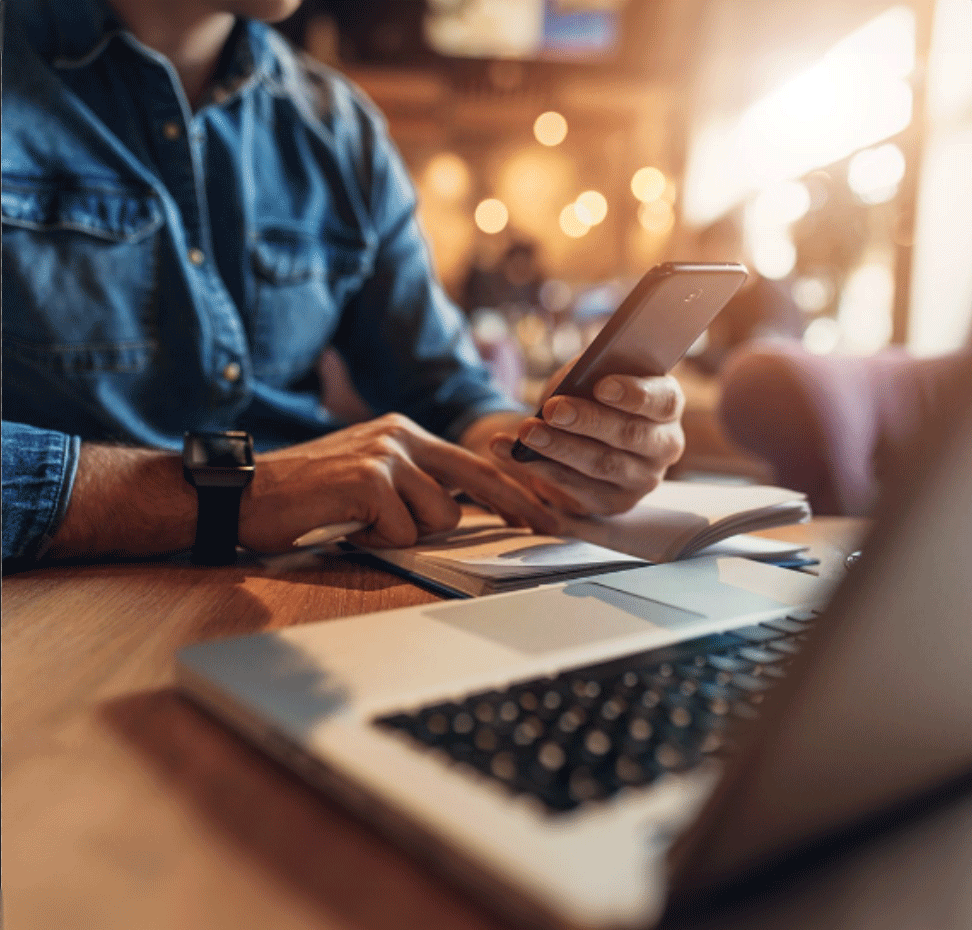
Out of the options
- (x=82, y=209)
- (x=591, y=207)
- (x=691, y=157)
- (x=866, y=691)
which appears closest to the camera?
(x=866, y=691)

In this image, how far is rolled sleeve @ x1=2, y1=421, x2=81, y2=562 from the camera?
0.65 meters

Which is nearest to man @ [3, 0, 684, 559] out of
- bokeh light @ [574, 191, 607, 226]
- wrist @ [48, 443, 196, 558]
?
wrist @ [48, 443, 196, 558]

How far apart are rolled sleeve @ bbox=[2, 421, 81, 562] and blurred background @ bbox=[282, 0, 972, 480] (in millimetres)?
1117

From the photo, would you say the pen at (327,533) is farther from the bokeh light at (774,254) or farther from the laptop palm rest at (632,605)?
the bokeh light at (774,254)

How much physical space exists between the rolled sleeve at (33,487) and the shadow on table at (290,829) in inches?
13.4

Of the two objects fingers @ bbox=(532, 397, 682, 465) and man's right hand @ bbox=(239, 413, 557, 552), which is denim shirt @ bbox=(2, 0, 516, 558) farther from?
fingers @ bbox=(532, 397, 682, 465)

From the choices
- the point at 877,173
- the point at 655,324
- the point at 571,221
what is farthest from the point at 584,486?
the point at 571,221

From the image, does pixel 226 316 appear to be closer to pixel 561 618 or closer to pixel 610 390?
pixel 610 390

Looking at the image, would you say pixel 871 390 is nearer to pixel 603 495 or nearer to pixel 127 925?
pixel 603 495

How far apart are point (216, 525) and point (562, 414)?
31 centimetres

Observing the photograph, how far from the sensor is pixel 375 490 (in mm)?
708

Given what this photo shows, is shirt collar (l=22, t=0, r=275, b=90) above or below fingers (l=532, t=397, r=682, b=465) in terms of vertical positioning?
above

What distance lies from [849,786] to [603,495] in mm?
544

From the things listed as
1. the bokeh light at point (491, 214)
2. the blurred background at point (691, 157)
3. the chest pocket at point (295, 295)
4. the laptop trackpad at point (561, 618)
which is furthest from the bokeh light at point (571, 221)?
the laptop trackpad at point (561, 618)
